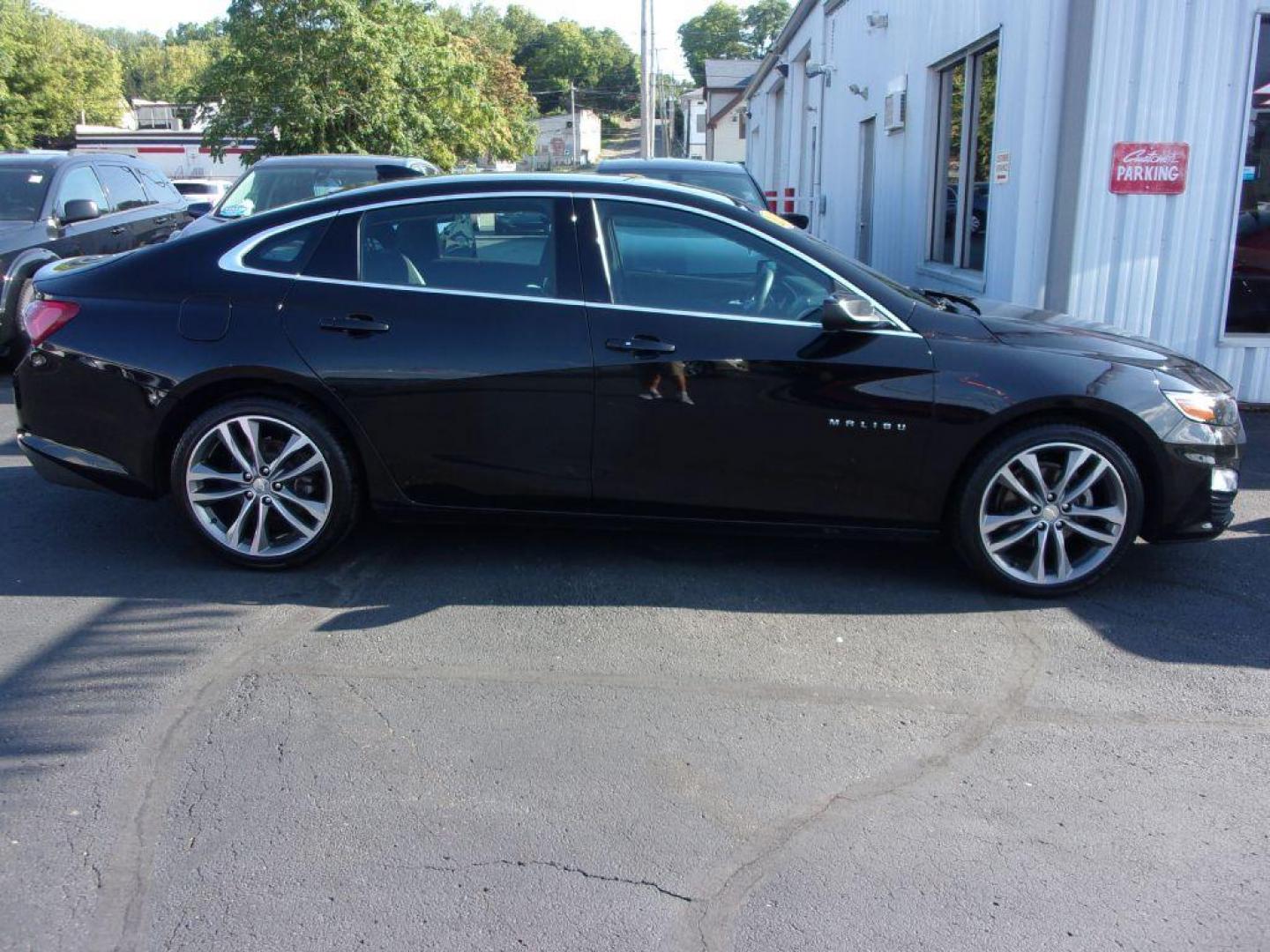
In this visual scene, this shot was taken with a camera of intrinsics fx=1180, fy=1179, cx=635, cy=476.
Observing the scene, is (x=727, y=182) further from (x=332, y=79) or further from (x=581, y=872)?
(x=332, y=79)

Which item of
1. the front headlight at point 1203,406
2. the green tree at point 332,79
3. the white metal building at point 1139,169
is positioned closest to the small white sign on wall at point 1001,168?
the white metal building at point 1139,169

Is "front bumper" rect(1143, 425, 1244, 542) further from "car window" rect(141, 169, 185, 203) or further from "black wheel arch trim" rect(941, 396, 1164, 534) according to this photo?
"car window" rect(141, 169, 185, 203)

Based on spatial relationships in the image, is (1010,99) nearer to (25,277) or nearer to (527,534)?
(527,534)

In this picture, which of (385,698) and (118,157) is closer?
(385,698)

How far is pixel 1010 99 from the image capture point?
8914mm

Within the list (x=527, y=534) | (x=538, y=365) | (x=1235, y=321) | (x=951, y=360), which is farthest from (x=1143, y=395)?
(x=1235, y=321)

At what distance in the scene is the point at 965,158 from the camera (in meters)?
10.8

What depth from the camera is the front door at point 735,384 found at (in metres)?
4.67

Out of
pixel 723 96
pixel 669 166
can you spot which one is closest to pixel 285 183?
pixel 669 166

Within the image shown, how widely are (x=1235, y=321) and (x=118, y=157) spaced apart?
Answer: 10281 mm

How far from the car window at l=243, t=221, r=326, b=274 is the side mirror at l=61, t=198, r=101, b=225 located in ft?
19.0

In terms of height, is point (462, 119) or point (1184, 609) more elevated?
point (462, 119)

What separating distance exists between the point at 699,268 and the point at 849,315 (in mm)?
681

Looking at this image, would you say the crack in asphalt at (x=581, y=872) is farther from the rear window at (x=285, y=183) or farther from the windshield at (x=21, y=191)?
the windshield at (x=21, y=191)
